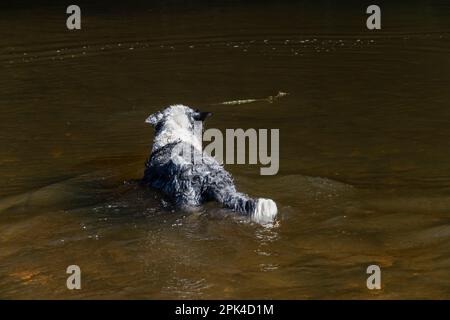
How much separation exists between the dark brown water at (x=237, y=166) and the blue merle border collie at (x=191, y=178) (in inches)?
6.2

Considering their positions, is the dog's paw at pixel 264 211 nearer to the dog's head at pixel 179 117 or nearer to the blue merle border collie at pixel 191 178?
the blue merle border collie at pixel 191 178

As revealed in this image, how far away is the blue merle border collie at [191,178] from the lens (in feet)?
18.2

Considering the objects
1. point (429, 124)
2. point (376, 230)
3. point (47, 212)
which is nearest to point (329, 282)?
point (376, 230)

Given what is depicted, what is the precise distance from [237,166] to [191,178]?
1.12m

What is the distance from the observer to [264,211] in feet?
17.9

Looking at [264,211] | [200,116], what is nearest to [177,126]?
[200,116]

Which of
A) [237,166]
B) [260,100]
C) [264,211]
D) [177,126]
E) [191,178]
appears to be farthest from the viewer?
[260,100]

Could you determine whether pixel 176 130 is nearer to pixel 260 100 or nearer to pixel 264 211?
pixel 264 211

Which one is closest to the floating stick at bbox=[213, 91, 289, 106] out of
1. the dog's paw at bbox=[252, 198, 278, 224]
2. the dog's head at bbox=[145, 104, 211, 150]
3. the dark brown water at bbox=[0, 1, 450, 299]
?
the dark brown water at bbox=[0, 1, 450, 299]

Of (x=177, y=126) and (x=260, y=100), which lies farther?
(x=260, y=100)

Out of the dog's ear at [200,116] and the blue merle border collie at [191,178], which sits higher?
the dog's ear at [200,116]

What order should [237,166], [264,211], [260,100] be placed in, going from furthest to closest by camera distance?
1. [260,100]
2. [237,166]
3. [264,211]

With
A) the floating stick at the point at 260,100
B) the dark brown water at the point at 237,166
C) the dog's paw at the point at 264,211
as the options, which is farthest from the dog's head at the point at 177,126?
the floating stick at the point at 260,100

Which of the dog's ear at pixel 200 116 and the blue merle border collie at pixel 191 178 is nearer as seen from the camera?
the blue merle border collie at pixel 191 178
